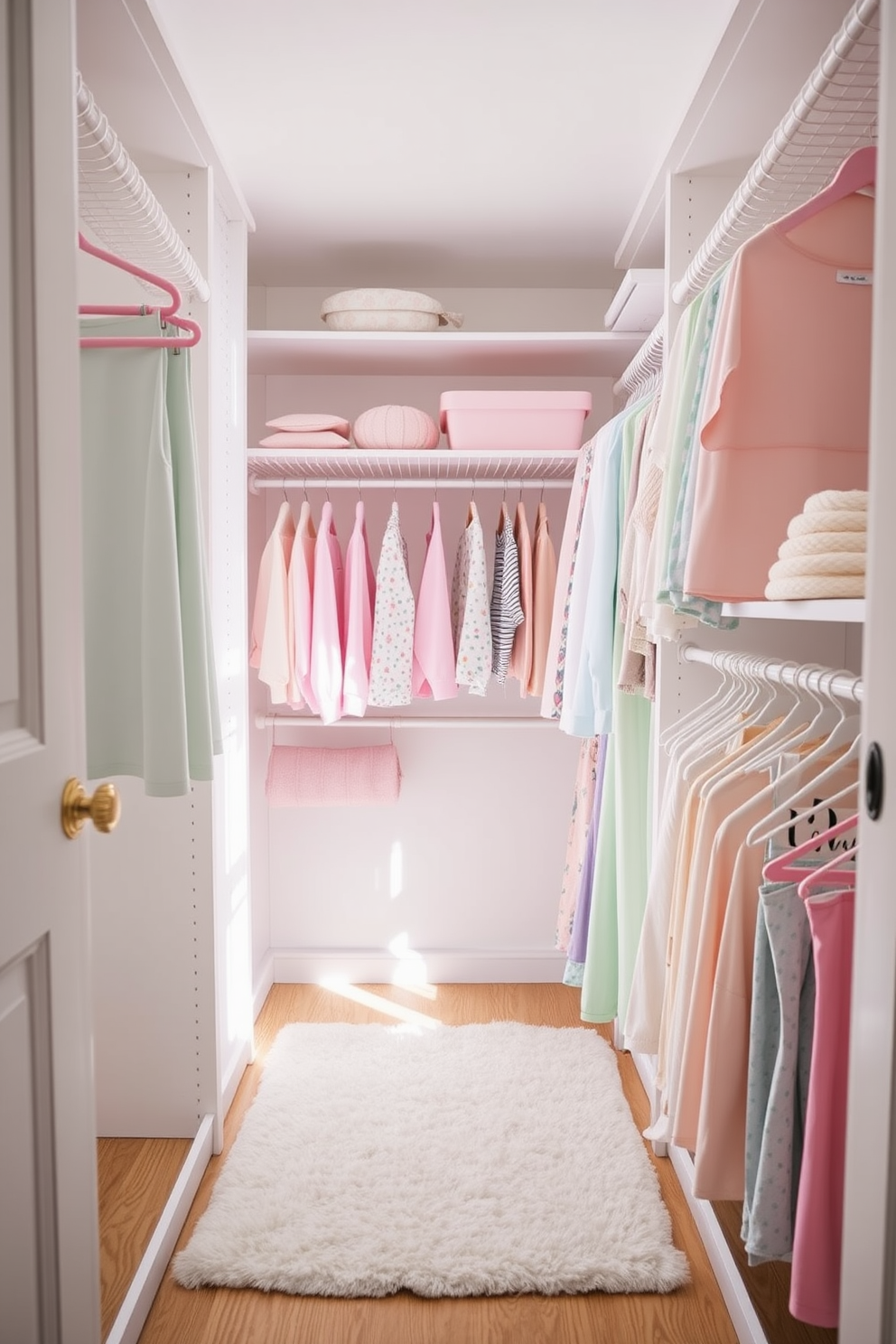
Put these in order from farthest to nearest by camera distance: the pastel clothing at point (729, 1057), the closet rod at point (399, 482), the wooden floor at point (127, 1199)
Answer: the closet rod at point (399, 482) → the wooden floor at point (127, 1199) → the pastel clothing at point (729, 1057)

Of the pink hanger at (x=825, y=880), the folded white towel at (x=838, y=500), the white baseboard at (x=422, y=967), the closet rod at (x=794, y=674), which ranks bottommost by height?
the white baseboard at (x=422, y=967)

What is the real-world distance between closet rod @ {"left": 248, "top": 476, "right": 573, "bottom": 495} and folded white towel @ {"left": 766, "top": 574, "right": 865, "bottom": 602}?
5.46 feet

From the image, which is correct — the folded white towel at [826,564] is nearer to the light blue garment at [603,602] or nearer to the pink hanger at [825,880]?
the pink hanger at [825,880]

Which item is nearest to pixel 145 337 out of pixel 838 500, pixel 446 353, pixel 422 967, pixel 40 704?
pixel 40 704

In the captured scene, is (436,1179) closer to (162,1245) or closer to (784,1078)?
(162,1245)

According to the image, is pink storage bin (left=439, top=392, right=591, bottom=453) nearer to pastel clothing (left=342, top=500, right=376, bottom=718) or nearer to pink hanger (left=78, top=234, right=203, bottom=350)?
pastel clothing (left=342, top=500, right=376, bottom=718)

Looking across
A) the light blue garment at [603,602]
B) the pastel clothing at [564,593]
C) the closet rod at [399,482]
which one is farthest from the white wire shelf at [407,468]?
the light blue garment at [603,602]

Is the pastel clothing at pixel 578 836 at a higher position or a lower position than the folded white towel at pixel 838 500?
lower

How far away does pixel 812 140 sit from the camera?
149 cm

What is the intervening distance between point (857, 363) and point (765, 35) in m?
0.60

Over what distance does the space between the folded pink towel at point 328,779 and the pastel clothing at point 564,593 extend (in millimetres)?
743

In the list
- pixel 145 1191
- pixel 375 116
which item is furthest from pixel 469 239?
pixel 145 1191

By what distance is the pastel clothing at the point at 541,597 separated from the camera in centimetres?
273

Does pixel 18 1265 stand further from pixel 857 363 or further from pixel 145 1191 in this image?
pixel 857 363
